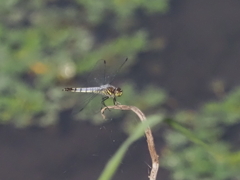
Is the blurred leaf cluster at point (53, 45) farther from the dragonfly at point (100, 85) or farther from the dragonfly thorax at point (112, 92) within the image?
the dragonfly thorax at point (112, 92)

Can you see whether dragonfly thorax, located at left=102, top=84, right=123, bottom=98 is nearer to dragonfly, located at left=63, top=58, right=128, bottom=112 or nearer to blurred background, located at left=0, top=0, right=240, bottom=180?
dragonfly, located at left=63, top=58, right=128, bottom=112

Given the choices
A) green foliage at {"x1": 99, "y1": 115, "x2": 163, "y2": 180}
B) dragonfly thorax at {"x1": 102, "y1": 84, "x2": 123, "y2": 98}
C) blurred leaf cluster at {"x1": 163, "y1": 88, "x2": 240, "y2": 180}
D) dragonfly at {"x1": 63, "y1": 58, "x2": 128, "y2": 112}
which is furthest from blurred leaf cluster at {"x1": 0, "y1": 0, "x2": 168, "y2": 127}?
green foliage at {"x1": 99, "y1": 115, "x2": 163, "y2": 180}

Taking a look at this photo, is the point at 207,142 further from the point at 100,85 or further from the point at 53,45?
the point at 53,45

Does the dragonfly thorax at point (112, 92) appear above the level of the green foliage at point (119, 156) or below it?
above

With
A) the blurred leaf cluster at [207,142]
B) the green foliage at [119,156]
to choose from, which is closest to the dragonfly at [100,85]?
the blurred leaf cluster at [207,142]

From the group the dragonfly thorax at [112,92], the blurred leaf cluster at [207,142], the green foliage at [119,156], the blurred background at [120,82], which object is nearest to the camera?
the green foliage at [119,156]

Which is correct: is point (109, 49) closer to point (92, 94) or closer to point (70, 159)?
point (70, 159)

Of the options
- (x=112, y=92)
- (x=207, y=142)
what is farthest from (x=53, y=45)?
(x=112, y=92)

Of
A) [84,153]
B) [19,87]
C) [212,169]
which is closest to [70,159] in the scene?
[84,153]
